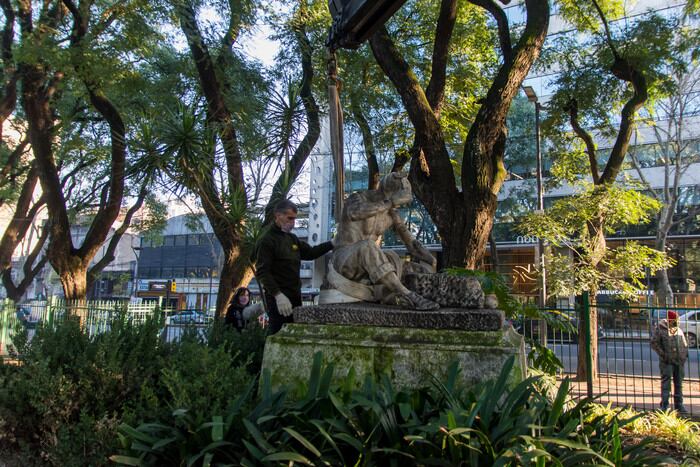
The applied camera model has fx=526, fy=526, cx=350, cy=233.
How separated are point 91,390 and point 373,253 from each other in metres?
2.29

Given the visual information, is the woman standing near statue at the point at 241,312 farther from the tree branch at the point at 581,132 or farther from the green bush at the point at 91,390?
the tree branch at the point at 581,132

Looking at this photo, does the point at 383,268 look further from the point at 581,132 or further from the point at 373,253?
the point at 581,132

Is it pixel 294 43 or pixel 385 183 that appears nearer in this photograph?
pixel 385 183

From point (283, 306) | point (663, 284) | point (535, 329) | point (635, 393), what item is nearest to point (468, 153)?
point (283, 306)

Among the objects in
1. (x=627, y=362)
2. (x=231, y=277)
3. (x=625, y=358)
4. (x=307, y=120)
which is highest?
(x=307, y=120)

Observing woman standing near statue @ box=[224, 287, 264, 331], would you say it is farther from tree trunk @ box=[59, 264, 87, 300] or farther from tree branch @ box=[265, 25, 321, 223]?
tree trunk @ box=[59, 264, 87, 300]

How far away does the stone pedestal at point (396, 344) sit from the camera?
11.7 feet

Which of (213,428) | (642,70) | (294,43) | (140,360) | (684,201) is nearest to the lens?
(213,428)

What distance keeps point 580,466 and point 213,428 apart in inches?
71.7

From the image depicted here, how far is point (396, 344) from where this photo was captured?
12.2ft

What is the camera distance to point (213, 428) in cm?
271

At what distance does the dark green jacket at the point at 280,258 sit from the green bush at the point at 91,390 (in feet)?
3.07

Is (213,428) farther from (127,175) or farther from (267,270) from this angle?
(127,175)

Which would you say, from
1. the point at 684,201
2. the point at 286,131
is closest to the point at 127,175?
the point at 286,131
